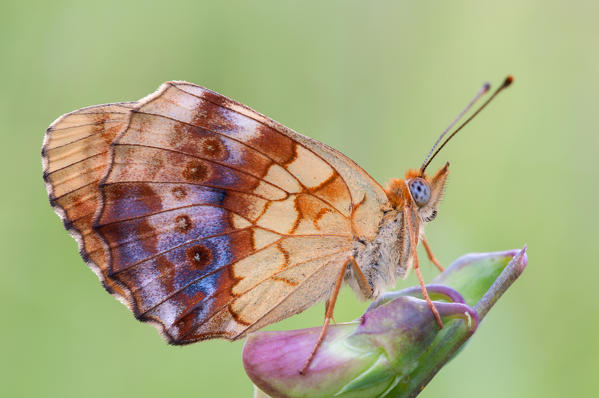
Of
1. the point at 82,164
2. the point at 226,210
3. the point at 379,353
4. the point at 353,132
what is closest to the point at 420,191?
the point at 226,210

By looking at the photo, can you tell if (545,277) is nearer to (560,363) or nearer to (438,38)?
(560,363)

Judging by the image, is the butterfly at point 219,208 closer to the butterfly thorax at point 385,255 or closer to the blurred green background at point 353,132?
the butterfly thorax at point 385,255

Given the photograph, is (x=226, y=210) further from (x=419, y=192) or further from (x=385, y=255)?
(x=419, y=192)

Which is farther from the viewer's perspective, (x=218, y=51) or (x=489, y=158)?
(x=218, y=51)

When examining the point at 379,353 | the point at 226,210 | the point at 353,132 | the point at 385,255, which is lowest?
the point at 379,353

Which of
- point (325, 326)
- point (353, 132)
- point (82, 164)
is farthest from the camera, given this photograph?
point (353, 132)

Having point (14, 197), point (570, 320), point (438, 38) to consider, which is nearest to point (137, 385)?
point (14, 197)

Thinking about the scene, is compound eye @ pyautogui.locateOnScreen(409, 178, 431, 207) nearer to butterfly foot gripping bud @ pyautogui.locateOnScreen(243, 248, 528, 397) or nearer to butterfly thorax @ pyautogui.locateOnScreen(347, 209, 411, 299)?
butterfly thorax @ pyautogui.locateOnScreen(347, 209, 411, 299)
